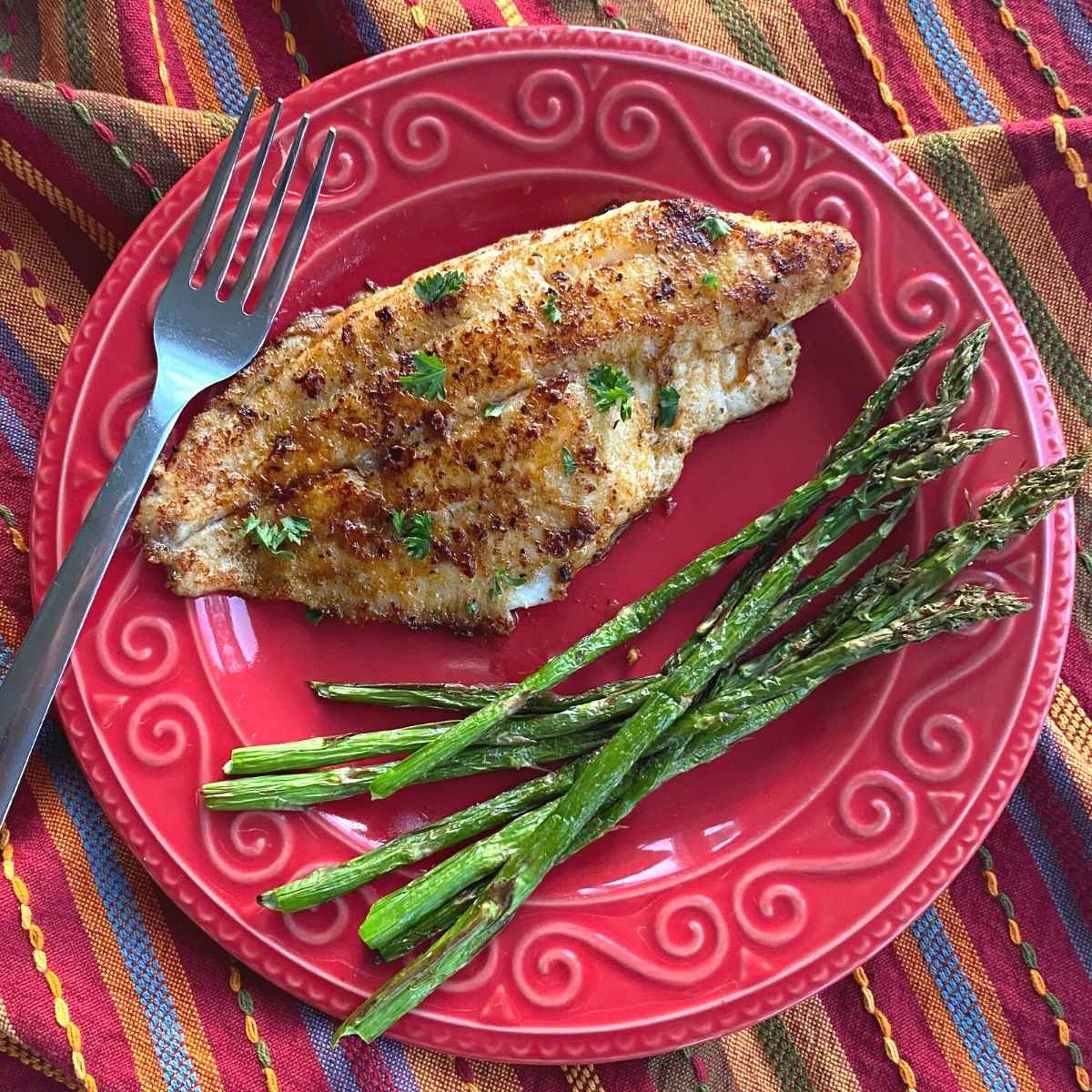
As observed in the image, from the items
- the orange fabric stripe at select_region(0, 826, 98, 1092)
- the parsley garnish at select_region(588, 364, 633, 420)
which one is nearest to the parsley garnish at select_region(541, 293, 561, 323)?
the parsley garnish at select_region(588, 364, 633, 420)

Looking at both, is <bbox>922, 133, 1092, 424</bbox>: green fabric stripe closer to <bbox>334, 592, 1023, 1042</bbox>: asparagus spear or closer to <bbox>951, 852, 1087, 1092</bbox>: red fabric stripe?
<bbox>334, 592, 1023, 1042</bbox>: asparagus spear

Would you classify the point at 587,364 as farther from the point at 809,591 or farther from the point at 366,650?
the point at 366,650

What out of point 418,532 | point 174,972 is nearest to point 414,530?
point 418,532

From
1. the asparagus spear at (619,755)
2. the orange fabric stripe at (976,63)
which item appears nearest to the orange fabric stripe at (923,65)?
the orange fabric stripe at (976,63)

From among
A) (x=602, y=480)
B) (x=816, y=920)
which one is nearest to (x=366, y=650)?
(x=602, y=480)

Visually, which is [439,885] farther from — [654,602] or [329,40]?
[329,40]

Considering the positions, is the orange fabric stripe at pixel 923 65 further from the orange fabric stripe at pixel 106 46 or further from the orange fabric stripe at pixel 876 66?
the orange fabric stripe at pixel 106 46
